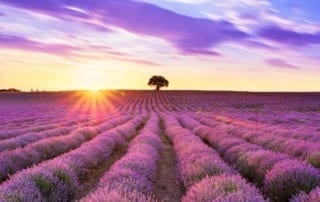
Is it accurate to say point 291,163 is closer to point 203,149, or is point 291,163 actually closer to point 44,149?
point 203,149

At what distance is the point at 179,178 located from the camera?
8.12m

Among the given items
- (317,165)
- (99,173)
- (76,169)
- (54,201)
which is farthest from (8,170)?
(317,165)

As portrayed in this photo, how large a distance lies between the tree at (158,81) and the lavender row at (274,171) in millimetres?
103761

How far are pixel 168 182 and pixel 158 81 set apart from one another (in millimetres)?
106690

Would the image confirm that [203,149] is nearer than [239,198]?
No

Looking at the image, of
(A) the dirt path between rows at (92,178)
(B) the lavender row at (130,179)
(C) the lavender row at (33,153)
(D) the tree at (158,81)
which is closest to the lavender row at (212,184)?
(B) the lavender row at (130,179)

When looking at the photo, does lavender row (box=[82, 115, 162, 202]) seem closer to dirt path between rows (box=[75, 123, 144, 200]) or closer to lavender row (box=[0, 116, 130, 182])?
dirt path between rows (box=[75, 123, 144, 200])

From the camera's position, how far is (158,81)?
376ft

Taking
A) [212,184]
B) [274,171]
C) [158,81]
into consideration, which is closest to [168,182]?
[274,171]

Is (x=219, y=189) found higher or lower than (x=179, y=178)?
higher

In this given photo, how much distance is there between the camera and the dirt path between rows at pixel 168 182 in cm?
710

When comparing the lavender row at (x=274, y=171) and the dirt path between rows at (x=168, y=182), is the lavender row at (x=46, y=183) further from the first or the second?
the lavender row at (x=274, y=171)

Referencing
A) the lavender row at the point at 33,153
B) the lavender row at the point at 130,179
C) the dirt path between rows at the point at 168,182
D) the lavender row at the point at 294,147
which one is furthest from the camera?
the lavender row at the point at 33,153

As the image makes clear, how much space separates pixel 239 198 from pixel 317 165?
12.3 ft
